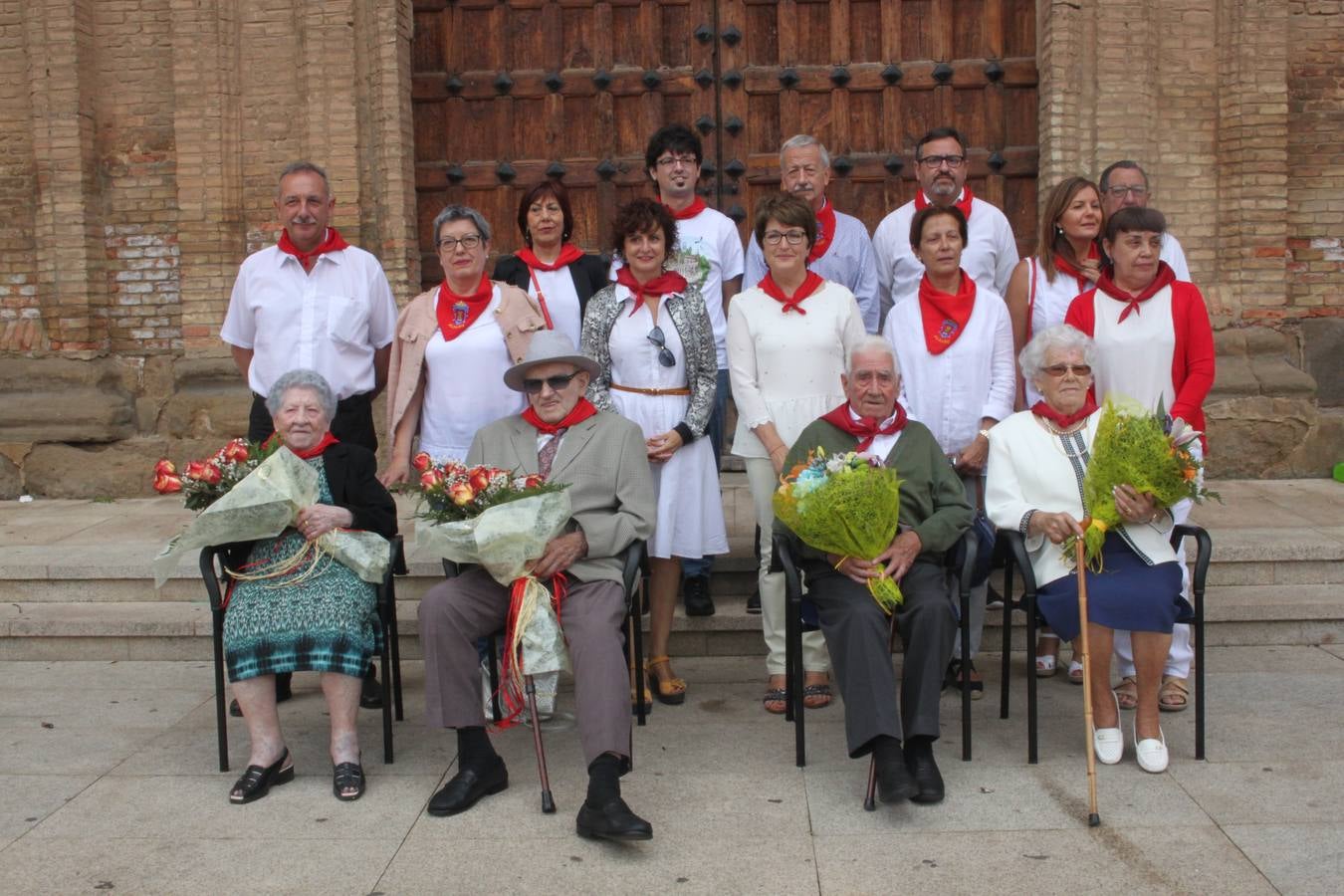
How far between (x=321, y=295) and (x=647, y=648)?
1985mm

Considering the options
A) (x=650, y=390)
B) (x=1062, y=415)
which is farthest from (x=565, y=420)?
(x=1062, y=415)

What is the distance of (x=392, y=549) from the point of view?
468 cm

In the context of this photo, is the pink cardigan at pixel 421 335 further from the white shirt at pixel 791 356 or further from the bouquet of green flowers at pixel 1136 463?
the bouquet of green flowers at pixel 1136 463

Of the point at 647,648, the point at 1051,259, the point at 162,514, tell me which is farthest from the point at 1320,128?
the point at 162,514

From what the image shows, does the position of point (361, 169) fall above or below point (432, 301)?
above

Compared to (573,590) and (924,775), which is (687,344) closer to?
(573,590)

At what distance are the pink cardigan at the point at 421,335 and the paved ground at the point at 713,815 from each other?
1255mm

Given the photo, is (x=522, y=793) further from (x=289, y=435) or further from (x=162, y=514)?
(x=162, y=514)

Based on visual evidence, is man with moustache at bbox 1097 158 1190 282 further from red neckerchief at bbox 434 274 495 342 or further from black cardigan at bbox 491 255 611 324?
red neckerchief at bbox 434 274 495 342

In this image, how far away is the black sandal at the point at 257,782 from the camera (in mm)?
4305

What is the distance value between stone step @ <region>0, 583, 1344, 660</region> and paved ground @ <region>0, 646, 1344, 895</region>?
683mm

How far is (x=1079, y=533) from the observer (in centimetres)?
445

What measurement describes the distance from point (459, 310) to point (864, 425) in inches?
64.6

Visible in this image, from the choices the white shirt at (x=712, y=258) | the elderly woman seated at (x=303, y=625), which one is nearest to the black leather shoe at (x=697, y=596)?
the white shirt at (x=712, y=258)
